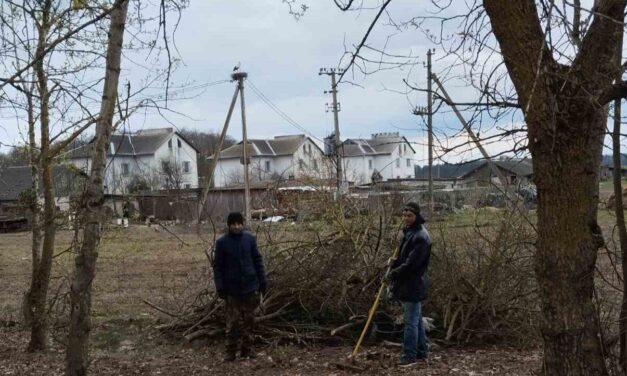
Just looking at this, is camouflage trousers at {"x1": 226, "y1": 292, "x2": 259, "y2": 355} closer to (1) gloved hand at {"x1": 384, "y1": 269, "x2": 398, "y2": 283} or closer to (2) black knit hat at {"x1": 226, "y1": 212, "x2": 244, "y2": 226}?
(2) black knit hat at {"x1": 226, "y1": 212, "x2": 244, "y2": 226}

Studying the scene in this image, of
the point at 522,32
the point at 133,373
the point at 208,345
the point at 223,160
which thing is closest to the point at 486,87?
the point at 522,32

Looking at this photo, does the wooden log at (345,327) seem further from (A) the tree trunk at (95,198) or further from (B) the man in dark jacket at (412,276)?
(A) the tree trunk at (95,198)

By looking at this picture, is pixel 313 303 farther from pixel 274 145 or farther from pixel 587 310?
pixel 274 145

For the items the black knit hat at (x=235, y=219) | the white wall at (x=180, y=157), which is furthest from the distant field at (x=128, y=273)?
the white wall at (x=180, y=157)

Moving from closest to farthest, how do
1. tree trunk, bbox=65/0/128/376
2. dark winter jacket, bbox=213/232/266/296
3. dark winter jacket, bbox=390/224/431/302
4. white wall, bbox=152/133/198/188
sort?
1. tree trunk, bbox=65/0/128/376
2. dark winter jacket, bbox=390/224/431/302
3. dark winter jacket, bbox=213/232/266/296
4. white wall, bbox=152/133/198/188

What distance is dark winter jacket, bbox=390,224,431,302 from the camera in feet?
22.2

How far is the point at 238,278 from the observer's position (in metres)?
7.27

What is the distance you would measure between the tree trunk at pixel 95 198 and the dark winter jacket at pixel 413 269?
124 inches

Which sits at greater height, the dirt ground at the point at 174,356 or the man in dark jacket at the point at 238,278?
the man in dark jacket at the point at 238,278

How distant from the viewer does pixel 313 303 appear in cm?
827

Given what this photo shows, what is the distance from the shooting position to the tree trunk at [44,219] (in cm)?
702

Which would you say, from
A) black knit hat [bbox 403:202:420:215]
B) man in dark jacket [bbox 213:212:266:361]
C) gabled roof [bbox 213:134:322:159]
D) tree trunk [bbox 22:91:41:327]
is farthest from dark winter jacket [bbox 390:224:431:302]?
gabled roof [bbox 213:134:322:159]

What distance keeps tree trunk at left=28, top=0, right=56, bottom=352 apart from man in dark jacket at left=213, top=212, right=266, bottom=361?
1861 mm

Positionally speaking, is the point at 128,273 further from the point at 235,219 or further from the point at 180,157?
the point at 180,157
